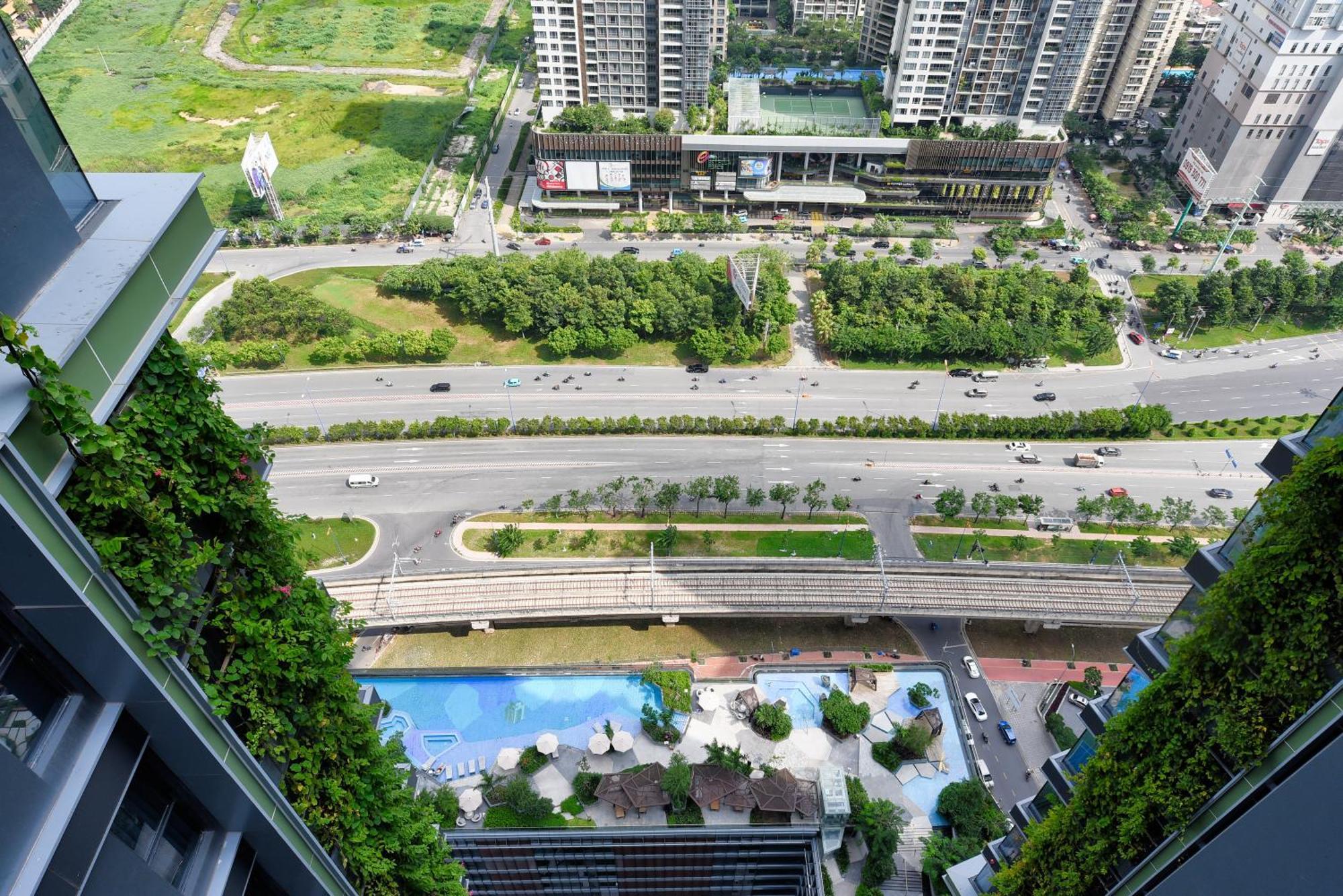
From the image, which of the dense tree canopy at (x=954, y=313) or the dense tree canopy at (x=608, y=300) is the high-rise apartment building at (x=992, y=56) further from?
the dense tree canopy at (x=608, y=300)

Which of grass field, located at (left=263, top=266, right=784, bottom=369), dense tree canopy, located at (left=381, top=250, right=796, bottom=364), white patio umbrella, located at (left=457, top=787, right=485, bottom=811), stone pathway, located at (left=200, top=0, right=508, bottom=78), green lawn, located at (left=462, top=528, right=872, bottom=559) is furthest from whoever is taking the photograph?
stone pathway, located at (left=200, top=0, right=508, bottom=78)

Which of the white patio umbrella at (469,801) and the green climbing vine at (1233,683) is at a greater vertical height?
the green climbing vine at (1233,683)

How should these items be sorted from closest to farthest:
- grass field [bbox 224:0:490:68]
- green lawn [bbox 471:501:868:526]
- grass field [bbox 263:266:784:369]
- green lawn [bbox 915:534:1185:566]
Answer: green lawn [bbox 915:534:1185:566]
green lawn [bbox 471:501:868:526]
grass field [bbox 263:266:784:369]
grass field [bbox 224:0:490:68]

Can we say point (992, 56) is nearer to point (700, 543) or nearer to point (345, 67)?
point (700, 543)

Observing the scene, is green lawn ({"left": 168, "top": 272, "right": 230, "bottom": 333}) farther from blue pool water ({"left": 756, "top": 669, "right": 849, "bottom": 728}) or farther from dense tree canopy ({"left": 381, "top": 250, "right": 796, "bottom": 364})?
blue pool water ({"left": 756, "top": 669, "right": 849, "bottom": 728})

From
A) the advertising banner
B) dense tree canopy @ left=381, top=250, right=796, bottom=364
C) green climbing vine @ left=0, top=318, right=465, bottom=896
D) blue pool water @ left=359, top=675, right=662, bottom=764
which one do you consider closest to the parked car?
blue pool water @ left=359, top=675, right=662, bottom=764

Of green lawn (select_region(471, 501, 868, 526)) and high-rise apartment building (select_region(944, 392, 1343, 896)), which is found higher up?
green lawn (select_region(471, 501, 868, 526))

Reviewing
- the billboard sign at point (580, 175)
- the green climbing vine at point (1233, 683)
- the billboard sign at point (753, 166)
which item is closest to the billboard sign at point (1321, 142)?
the billboard sign at point (753, 166)
